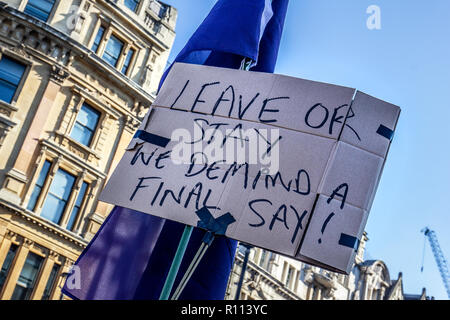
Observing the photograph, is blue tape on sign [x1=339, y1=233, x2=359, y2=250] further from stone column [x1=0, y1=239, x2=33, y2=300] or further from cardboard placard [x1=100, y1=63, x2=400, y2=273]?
stone column [x1=0, y1=239, x2=33, y2=300]

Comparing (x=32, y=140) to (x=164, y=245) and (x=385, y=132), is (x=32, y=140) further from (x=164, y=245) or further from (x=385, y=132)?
(x=385, y=132)

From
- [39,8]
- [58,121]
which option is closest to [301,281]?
[58,121]

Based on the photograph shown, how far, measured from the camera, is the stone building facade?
1795cm

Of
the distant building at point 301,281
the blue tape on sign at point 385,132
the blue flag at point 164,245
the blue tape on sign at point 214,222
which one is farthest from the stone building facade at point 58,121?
the blue tape on sign at point 385,132

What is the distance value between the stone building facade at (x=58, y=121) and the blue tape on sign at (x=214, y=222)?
14.8 metres

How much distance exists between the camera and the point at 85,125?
20391mm

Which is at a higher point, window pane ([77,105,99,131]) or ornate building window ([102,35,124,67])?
ornate building window ([102,35,124,67])

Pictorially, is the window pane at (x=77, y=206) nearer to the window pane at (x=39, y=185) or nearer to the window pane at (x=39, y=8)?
the window pane at (x=39, y=185)

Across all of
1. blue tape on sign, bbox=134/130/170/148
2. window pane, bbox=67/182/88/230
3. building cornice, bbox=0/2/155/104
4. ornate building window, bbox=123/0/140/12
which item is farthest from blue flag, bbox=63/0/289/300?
ornate building window, bbox=123/0/140/12

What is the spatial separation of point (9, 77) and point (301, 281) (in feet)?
76.7

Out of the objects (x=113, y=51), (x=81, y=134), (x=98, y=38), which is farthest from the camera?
(x=113, y=51)

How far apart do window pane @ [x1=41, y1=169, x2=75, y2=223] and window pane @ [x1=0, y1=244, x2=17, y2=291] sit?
4.93ft

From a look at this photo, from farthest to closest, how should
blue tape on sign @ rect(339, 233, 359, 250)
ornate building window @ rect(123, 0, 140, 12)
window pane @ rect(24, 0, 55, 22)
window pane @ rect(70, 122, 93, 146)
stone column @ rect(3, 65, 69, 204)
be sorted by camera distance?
ornate building window @ rect(123, 0, 140, 12), window pane @ rect(70, 122, 93, 146), window pane @ rect(24, 0, 55, 22), stone column @ rect(3, 65, 69, 204), blue tape on sign @ rect(339, 233, 359, 250)
